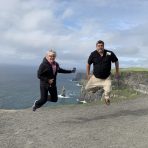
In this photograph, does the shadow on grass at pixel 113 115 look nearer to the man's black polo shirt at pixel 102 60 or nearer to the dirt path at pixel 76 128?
the dirt path at pixel 76 128

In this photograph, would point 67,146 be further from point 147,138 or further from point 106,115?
point 106,115

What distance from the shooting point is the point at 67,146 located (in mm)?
10695

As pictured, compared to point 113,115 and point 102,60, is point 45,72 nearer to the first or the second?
point 102,60

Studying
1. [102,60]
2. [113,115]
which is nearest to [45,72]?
[102,60]

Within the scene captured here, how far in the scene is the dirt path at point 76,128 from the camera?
36.1 feet

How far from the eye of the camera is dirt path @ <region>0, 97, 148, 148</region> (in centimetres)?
1102

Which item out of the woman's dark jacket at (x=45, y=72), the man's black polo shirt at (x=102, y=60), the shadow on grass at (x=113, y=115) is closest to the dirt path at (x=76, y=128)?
the shadow on grass at (x=113, y=115)

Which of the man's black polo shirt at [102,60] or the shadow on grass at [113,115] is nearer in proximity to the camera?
the shadow on grass at [113,115]

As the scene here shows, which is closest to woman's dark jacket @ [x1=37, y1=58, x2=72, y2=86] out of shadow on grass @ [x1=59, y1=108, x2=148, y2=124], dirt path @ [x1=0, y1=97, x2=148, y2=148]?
dirt path @ [x1=0, y1=97, x2=148, y2=148]

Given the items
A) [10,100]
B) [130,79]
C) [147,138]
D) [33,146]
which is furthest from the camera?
[130,79]

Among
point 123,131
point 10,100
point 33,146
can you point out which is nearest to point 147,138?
point 123,131

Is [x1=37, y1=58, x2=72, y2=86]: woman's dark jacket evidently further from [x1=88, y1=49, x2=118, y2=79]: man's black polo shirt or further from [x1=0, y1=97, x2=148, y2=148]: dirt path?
[x1=88, y1=49, x2=118, y2=79]: man's black polo shirt

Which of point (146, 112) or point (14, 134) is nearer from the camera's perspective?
point (14, 134)

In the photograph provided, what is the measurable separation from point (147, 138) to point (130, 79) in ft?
454
